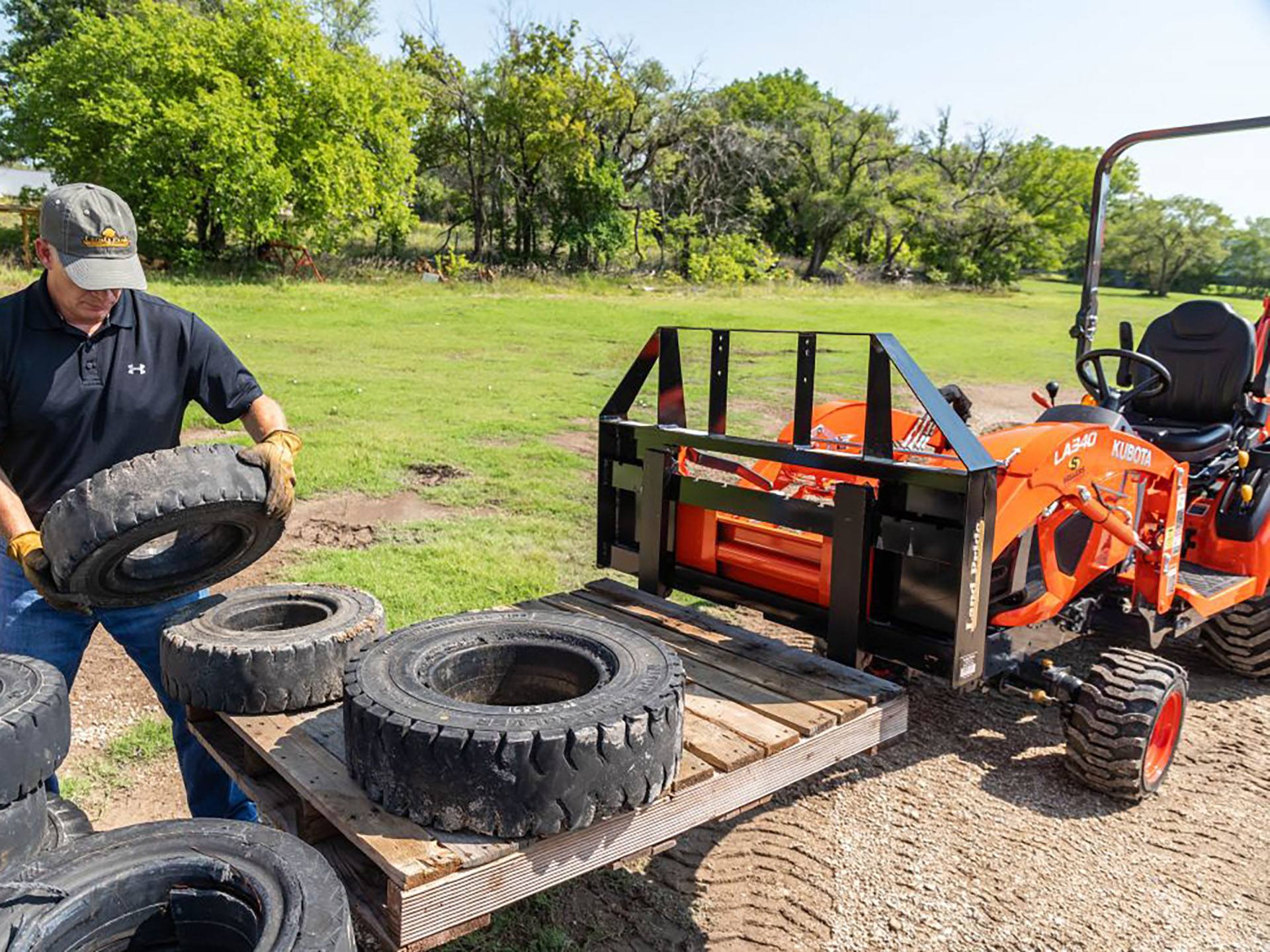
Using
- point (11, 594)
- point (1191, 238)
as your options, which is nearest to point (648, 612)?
point (11, 594)

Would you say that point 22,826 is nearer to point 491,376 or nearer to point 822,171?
point 491,376

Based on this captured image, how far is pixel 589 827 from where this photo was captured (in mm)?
2244

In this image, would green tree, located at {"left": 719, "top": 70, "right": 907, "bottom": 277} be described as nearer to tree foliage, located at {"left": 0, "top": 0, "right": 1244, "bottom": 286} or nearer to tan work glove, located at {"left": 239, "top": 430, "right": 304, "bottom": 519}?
tree foliage, located at {"left": 0, "top": 0, "right": 1244, "bottom": 286}

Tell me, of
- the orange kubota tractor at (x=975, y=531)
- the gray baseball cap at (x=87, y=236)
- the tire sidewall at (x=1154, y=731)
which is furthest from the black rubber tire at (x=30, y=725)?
the tire sidewall at (x=1154, y=731)

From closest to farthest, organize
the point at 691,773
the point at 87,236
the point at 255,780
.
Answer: the point at 691,773 < the point at 255,780 < the point at 87,236

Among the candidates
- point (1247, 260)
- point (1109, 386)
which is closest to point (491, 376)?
point (1109, 386)

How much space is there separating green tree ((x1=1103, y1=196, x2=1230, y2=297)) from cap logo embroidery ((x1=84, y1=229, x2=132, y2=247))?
72492 mm

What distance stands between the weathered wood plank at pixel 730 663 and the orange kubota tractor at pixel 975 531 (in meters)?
0.40

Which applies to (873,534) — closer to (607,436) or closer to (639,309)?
(607,436)

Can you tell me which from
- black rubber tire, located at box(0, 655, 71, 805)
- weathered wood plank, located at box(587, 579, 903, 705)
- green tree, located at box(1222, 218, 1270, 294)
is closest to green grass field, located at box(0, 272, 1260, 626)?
weathered wood plank, located at box(587, 579, 903, 705)

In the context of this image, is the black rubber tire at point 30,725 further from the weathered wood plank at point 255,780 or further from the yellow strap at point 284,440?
the yellow strap at point 284,440

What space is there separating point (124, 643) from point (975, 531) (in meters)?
2.95

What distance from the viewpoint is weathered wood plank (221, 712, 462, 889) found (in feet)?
6.67

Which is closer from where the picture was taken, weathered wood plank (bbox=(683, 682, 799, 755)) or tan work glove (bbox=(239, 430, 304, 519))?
weathered wood plank (bbox=(683, 682, 799, 755))
